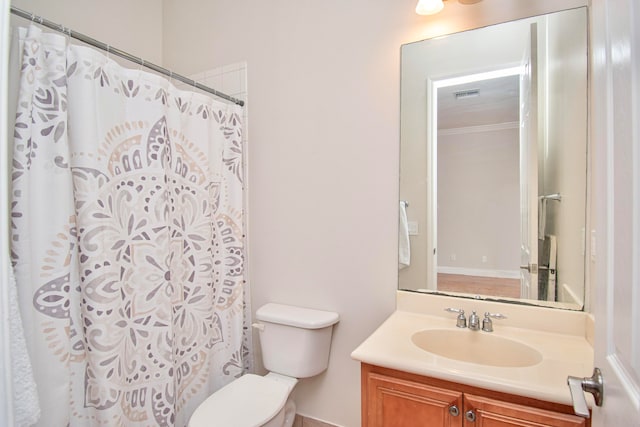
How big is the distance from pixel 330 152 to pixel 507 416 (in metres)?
1.33

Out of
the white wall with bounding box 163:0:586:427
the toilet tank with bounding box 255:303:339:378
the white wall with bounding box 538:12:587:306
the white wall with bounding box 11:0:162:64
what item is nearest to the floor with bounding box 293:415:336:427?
the white wall with bounding box 163:0:586:427

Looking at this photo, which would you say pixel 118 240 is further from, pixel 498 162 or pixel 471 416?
pixel 498 162

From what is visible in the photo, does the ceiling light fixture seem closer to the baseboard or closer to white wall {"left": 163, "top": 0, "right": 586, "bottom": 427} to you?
white wall {"left": 163, "top": 0, "right": 586, "bottom": 427}

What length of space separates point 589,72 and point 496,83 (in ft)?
1.06

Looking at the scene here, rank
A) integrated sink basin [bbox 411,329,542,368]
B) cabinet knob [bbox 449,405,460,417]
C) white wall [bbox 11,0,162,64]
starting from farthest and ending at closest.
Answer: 1. white wall [bbox 11,0,162,64]
2. integrated sink basin [bbox 411,329,542,368]
3. cabinet knob [bbox 449,405,460,417]

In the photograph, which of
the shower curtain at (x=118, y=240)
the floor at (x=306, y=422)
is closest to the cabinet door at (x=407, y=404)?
the floor at (x=306, y=422)

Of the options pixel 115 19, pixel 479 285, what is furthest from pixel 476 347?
pixel 115 19

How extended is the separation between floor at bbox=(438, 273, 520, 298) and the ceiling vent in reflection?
0.83 meters

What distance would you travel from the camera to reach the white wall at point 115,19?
178 cm

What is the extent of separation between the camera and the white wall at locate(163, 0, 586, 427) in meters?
1.64

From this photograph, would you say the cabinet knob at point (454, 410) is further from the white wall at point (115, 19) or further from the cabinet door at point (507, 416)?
the white wall at point (115, 19)

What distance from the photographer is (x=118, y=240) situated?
134 centimetres

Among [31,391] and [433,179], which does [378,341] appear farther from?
[31,391]

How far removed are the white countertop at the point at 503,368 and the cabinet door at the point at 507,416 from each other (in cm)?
6
